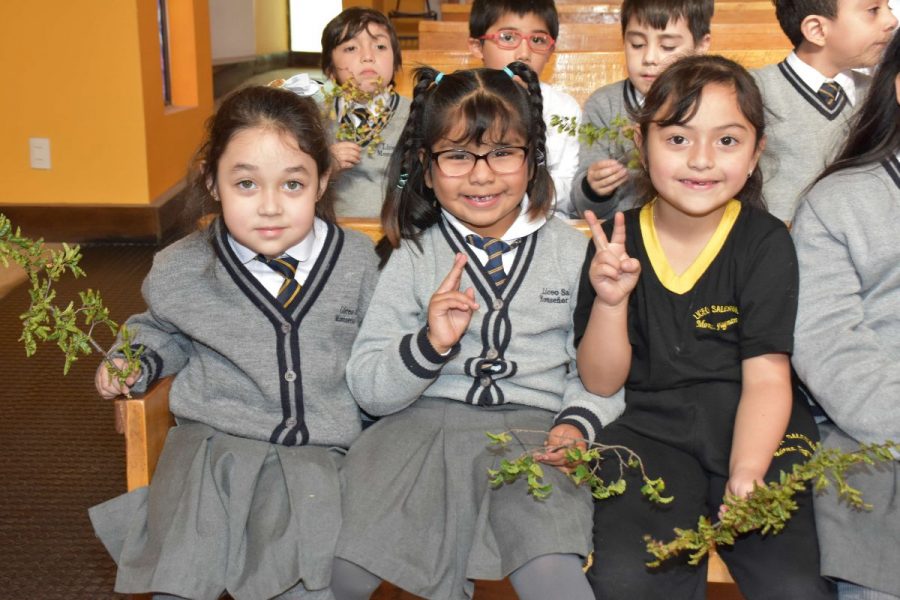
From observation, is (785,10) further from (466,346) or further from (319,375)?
(319,375)

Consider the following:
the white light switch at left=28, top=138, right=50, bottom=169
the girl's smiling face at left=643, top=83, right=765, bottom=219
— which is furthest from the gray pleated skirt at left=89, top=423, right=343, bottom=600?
the white light switch at left=28, top=138, right=50, bottom=169

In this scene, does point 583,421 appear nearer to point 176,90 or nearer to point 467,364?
point 467,364

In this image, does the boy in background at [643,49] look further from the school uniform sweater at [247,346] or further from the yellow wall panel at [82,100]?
the yellow wall panel at [82,100]

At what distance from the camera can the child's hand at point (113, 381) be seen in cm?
181

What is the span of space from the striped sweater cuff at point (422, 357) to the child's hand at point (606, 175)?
2.53 feet

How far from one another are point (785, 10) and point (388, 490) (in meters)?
1.81

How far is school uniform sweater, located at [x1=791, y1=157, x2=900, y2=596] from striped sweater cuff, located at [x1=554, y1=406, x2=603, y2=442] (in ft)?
1.20

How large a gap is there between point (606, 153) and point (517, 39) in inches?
21.3

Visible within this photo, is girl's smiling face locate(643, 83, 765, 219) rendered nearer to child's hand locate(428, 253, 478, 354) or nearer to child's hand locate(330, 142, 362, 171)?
child's hand locate(428, 253, 478, 354)

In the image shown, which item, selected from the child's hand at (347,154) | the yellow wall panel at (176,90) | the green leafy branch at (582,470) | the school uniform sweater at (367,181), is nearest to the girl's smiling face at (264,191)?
the green leafy branch at (582,470)

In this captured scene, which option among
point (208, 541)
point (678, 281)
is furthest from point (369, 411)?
point (678, 281)

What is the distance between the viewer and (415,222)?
2.04 metres

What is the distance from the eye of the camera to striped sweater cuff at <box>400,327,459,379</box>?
180cm

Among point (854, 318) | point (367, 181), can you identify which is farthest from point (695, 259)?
point (367, 181)
